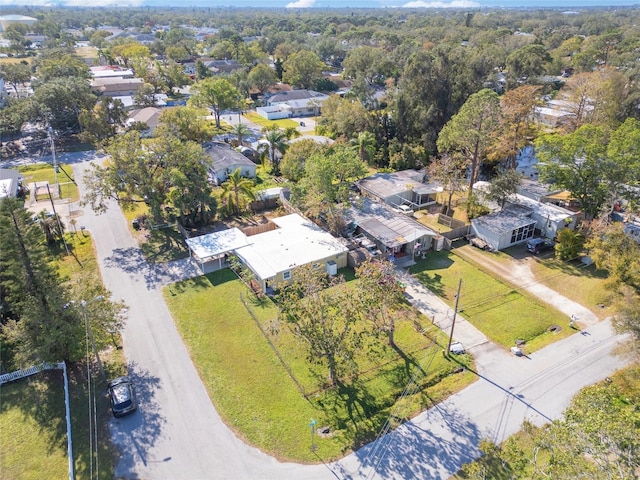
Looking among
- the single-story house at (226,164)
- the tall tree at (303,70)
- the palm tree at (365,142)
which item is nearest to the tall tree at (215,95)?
the single-story house at (226,164)

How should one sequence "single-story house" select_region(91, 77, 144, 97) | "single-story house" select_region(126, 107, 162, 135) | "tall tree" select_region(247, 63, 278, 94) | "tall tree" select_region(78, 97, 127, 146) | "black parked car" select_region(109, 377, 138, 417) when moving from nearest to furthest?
"black parked car" select_region(109, 377, 138, 417), "tall tree" select_region(78, 97, 127, 146), "single-story house" select_region(126, 107, 162, 135), "single-story house" select_region(91, 77, 144, 97), "tall tree" select_region(247, 63, 278, 94)

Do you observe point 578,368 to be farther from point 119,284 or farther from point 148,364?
point 119,284

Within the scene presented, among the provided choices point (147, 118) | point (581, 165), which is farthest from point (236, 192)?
point (147, 118)

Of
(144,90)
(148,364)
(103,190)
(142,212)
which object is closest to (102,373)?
Answer: (148,364)

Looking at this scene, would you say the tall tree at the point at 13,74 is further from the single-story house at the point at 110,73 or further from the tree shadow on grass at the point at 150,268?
the tree shadow on grass at the point at 150,268

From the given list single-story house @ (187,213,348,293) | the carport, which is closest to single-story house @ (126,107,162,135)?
the carport

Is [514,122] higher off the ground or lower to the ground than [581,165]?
higher

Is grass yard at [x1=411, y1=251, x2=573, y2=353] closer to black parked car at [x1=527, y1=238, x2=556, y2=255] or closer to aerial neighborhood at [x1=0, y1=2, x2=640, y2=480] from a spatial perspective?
aerial neighborhood at [x1=0, y1=2, x2=640, y2=480]

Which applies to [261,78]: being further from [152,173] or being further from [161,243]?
[161,243]
